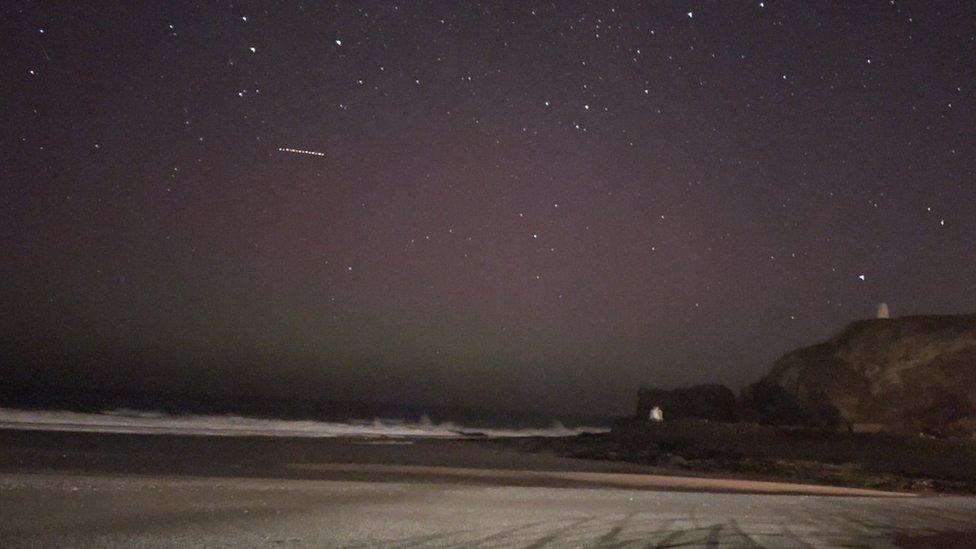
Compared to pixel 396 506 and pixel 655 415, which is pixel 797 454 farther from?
pixel 396 506

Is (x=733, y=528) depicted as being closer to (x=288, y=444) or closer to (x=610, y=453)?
(x=610, y=453)

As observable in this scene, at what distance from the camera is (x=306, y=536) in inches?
423

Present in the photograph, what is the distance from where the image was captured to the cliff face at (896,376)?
29.1 metres

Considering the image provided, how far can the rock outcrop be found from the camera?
131 ft

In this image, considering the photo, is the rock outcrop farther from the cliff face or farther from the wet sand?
the wet sand

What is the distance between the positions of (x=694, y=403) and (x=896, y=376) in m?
11.8

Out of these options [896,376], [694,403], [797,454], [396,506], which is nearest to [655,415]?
[694,403]

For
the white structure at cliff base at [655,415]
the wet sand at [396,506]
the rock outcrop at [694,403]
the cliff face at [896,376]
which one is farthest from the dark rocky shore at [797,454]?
the rock outcrop at [694,403]

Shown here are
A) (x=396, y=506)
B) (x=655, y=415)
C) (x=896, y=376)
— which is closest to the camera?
(x=396, y=506)

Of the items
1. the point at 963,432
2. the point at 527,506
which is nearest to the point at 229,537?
the point at 527,506

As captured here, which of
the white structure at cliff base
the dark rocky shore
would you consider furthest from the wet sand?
the white structure at cliff base

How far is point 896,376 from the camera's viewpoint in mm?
30656

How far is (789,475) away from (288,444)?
56.6 ft

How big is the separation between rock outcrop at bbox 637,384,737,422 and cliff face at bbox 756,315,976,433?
216 inches
